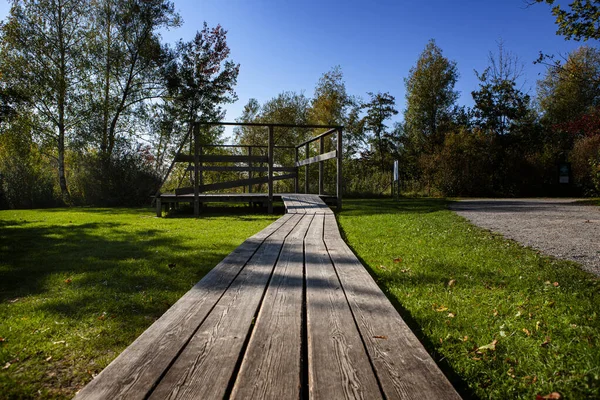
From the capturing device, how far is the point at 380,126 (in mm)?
27516

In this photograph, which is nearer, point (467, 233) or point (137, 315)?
point (137, 315)

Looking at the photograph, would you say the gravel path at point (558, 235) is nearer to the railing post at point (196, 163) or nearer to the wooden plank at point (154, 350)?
the wooden plank at point (154, 350)

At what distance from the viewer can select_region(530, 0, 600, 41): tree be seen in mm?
8109

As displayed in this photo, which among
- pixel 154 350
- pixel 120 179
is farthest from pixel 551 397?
pixel 120 179

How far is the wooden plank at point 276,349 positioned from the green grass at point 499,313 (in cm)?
78

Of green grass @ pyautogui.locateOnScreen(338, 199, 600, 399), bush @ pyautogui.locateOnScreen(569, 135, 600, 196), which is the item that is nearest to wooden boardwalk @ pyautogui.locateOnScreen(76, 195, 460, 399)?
green grass @ pyautogui.locateOnScreen(338, 199, 600, 399)

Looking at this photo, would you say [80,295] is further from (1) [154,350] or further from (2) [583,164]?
(2) [583,164]

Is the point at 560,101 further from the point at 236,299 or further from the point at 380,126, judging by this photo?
the point at 236,299

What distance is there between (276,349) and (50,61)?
22.2m

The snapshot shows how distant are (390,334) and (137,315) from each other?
179 cm

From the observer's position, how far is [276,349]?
68.5 inches

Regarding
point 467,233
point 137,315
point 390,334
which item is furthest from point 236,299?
point 467,233

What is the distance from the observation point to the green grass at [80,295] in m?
1.96

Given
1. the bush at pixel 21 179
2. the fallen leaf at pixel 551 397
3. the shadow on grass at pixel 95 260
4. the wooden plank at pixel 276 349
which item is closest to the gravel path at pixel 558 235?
the fallen leaf at pixel 551 397
